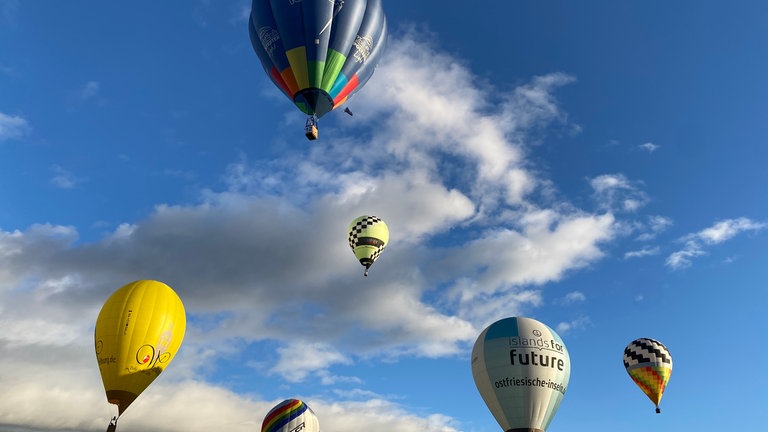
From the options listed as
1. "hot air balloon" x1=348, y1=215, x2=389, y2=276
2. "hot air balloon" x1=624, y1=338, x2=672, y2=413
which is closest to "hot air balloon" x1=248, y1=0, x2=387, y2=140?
"hot air balloon" x1=348, y1=215, x2=389, y2=276

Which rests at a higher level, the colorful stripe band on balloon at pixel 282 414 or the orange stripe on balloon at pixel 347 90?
the orange stripe on balloon at pixel 347 90

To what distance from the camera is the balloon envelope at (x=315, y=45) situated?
2873 centimetres

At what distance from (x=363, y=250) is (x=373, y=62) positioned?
46.5ft

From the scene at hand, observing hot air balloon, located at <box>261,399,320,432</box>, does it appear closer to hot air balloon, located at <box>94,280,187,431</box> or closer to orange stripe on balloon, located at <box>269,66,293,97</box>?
hot air balloon, located at <box>94,280,187,431</box>

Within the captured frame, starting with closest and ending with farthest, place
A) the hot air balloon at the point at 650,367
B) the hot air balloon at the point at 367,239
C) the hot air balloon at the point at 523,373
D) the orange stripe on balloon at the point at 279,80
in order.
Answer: the hot air balloon at the point at 523,373 → the orange stripe on balloon at the point at 279,80 → the hot air balloon at the point at 650,367 → the hot air balloon at the point at 367,239

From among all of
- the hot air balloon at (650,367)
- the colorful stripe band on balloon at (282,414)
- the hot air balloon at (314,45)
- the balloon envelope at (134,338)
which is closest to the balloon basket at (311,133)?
the hot air balloon at (314,45)

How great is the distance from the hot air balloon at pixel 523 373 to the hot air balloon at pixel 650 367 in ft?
47.9

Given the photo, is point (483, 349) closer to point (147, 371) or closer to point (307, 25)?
point (147, 371)

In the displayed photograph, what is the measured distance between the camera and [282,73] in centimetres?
2994

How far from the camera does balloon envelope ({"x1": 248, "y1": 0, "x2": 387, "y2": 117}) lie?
2873 centimetres

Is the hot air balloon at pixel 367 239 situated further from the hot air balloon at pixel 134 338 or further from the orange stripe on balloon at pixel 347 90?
the hot air balloon at pixel 134 338

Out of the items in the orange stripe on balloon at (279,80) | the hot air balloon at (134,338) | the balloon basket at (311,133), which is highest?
the orange stripe on balloon at (279,80)

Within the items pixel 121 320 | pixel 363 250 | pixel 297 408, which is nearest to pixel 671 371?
pixel 363 250

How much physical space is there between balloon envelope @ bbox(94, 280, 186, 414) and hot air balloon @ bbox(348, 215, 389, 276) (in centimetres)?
1696
